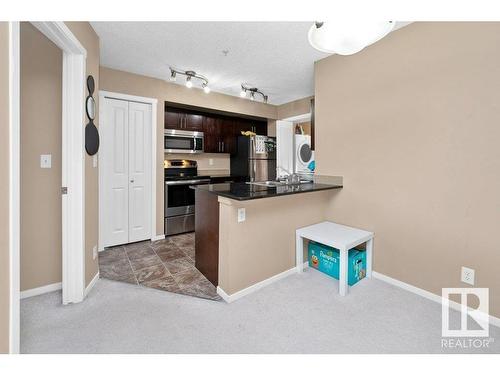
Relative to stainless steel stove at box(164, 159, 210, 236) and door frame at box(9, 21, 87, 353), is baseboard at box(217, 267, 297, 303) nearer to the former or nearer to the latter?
door frame at box(9, 21, 87, 353)

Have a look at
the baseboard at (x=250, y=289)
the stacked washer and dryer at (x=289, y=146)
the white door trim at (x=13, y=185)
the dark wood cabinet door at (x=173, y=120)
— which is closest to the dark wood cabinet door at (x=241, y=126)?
the stacked washer and dryer at (x=289, y=146)

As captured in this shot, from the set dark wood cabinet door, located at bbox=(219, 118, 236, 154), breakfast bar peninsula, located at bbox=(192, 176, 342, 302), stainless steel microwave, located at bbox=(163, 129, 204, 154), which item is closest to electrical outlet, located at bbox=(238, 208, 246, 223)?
breakfast bar peninsula, located at bbox=(192, 176, 342, 302)

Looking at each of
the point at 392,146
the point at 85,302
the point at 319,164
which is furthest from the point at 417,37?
the point at 85,302

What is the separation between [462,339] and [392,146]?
1.55 metres

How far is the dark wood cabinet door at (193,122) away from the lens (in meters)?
4.18

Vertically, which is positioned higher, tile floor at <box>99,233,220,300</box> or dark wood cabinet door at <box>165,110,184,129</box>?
dark wood cabinet door at <box>165,110,184,129</box>

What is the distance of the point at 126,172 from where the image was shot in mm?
3330

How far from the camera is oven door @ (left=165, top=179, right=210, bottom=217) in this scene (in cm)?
371

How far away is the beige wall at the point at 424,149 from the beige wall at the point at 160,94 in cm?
202

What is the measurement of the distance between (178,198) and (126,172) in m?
0.84

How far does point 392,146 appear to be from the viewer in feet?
7.47

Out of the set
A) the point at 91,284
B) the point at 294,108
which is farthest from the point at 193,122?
the point at 91,284

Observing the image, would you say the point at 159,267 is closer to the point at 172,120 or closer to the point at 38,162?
the point at 38,162

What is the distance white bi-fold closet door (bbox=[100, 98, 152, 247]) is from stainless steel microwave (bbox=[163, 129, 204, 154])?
0.47m
